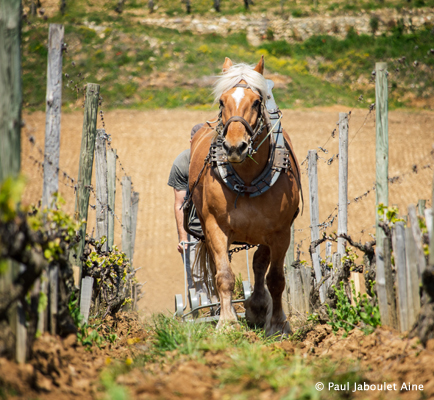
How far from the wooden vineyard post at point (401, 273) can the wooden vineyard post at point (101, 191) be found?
2.82 metres

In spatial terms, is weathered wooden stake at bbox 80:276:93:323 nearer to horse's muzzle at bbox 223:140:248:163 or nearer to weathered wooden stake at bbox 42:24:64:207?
weathered wooden stake at bbox 42:24:64:207

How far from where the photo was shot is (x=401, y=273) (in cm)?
311

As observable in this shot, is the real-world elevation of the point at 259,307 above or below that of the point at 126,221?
below

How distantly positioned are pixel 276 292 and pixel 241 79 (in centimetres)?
210

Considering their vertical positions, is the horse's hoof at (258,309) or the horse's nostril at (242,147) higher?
the horse's nostril at (242,147)

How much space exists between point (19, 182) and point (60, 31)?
1.66 metres

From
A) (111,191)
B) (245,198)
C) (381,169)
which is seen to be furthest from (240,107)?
(111,191)

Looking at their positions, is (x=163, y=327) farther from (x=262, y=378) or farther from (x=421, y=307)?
(x=421, y=307)

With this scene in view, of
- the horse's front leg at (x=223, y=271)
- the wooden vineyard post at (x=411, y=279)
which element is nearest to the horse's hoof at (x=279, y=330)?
the horse's front leg at (x=223, y=271)

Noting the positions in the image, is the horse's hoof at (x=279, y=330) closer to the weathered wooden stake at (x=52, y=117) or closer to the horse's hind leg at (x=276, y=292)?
the horse's hind leg at (x=276, y=292)

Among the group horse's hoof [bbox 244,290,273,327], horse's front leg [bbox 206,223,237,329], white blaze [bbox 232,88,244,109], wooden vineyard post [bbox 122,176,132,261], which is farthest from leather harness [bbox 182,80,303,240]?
wooden vineyard post [bbox 122,176,132,261]

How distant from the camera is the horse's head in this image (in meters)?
3.59

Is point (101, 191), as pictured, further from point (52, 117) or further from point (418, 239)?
point (418, 239)

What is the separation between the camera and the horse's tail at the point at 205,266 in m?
5.33
